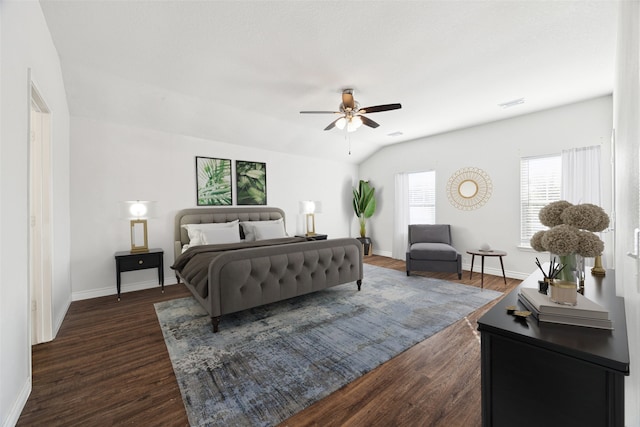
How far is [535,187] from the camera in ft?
14.5

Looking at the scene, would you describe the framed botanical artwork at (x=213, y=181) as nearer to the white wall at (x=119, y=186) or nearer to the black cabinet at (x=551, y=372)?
the white wall at (x=119, y=186)

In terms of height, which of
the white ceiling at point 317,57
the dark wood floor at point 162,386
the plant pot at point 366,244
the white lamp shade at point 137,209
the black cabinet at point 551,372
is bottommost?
the dark wood floor at point 162,386

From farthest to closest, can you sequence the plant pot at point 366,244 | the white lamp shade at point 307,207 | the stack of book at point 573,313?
the plant pot at point 366,244 < the white lamp shade at point 307,207 < the stack of book at point 573,313

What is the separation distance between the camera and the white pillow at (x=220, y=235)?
4.07 m

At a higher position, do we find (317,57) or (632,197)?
(317,57)

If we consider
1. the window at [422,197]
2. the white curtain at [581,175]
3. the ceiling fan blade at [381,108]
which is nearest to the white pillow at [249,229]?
the ceiling fan blade at [381,108]

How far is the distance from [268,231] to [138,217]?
1.95 meters

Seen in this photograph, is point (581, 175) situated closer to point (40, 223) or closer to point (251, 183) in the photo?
point (251, 183)

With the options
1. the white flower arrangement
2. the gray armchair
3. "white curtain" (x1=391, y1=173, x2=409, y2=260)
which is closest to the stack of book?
the white flower arrangement

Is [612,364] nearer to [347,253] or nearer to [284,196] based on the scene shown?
[347,253]

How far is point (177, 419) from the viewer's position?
1.57 meters

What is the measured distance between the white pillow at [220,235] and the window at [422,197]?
3.98 meters

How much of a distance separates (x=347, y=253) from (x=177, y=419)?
253 centimetres

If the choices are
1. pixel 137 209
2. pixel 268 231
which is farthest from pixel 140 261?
pixel 268 231
